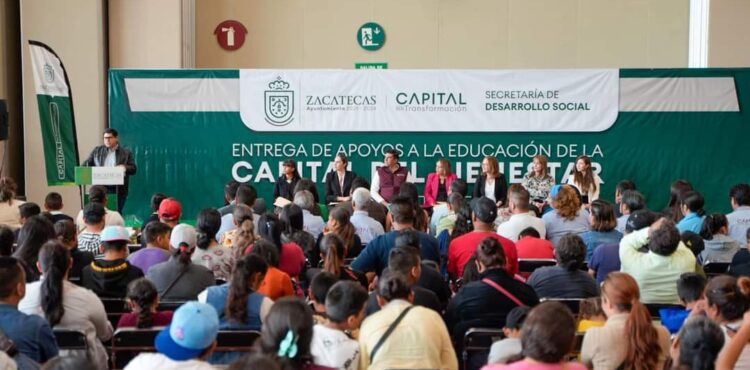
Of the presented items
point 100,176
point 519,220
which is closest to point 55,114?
point 100,176

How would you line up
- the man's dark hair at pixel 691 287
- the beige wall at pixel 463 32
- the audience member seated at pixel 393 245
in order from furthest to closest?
the beige wall at pixel 463 32, the audience member seated at pixel 393 245, the man's dark hair at pixel 691 287

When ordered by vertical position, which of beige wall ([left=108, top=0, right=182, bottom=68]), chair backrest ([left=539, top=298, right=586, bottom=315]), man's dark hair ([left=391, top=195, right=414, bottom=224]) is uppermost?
beige wall ([left=108, top=0, right=182, bottom=68])

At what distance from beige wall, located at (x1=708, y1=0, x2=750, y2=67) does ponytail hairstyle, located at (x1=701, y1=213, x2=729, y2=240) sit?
679cm

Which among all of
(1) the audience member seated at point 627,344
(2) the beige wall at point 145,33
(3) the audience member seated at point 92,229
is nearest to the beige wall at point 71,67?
(2) the beige wall at point 145,33

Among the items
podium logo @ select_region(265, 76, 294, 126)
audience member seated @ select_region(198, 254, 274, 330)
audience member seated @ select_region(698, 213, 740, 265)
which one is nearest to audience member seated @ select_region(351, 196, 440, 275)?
audience member seated @ select_region(198, 254, 274, 330)

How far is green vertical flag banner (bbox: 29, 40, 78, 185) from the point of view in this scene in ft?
36.8

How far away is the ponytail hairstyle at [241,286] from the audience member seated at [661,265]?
2290mm

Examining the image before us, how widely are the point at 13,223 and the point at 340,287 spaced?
5.06 metres

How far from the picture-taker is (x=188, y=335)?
312 centimetres

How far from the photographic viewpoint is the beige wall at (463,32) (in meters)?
13.5

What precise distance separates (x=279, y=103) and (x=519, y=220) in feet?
18.3

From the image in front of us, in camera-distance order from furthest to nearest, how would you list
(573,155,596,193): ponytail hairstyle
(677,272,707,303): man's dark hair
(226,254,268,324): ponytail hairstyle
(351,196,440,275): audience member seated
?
1. (573,155,596,193): ponytail hairstyle
2. (351,196,440,275): audience member seated
3. (677,272,707,303): man's dark hair
4. (226,254,268,324): ponytail hairstyle

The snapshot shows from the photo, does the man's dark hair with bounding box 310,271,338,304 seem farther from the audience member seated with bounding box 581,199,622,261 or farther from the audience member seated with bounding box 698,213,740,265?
the audience member seated with bounding box 698,213,740,265

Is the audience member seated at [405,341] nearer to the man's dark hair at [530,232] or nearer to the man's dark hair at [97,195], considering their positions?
the man's dark hair at [530,232]
